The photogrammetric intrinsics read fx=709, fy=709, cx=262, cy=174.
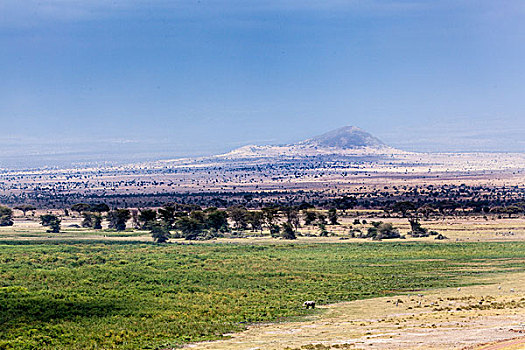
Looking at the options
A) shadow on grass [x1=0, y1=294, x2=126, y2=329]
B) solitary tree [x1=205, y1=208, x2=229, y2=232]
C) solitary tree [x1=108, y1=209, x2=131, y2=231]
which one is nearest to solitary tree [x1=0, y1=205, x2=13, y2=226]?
solitary tree [x1=108, y1=209, x2=131, y2=231]

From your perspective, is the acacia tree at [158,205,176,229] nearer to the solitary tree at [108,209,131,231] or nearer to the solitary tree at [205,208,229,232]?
the solitary tree at [205,208,229,232]

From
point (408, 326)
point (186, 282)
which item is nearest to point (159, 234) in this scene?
point (186, 282)

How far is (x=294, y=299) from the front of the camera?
50.6 meters

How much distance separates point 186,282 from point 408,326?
2619cm

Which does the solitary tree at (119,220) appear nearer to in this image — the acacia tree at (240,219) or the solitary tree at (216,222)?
the solitary tree at (216,222)

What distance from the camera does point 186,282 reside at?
59062 mm

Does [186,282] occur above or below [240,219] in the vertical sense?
above

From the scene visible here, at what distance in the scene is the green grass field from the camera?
3897 centimetres

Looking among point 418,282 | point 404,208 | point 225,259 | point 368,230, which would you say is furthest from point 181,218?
point 418,282

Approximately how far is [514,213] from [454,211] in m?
12.9

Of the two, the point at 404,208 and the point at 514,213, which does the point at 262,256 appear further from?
the point at 514,213

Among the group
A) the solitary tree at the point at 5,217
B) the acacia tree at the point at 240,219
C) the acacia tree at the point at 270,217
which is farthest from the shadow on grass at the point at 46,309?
the solitary tree at the point at 5,217

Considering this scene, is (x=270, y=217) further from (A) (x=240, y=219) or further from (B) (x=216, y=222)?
(B) (x=216, y=222)

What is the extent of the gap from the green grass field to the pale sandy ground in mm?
2716
